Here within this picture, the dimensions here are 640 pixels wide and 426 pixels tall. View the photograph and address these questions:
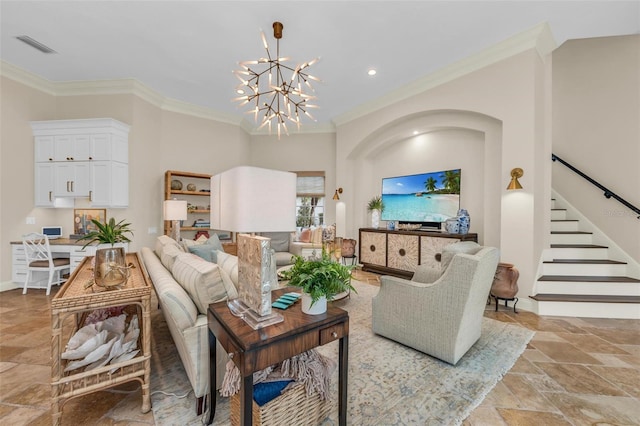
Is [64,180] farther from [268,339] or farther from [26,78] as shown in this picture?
[268,339]

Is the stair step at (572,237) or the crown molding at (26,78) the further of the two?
the stair step at (572,237)

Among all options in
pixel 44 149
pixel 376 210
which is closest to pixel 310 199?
pixel 376 210

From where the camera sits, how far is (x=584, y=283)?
3361 millimetres

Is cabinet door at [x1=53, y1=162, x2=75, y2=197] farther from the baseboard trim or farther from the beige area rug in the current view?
the beige area rug

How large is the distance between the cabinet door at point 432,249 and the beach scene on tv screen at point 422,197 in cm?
59

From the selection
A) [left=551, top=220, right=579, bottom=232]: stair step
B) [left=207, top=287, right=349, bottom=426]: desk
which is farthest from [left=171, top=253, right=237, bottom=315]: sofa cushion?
[left=551, top=220, right=579, bottom=232]: stair step

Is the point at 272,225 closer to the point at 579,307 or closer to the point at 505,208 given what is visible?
the point at 505,208

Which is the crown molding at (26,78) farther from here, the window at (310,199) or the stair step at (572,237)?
the stair step at (572,237)

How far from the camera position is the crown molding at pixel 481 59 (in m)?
3.20

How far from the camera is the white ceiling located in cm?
283


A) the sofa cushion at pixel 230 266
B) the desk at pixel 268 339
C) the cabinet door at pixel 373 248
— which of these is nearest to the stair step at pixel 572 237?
the cabinet door at pixel 373 248

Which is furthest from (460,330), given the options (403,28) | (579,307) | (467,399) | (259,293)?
(403,28)

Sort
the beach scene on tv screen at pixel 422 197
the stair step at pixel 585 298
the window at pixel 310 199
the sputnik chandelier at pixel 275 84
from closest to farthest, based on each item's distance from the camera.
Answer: the sputnik chandelier at pixel 275 84, the stair step at pixel 585 298, the beach scene on tv screen at pixel 422 197, the window at pixel 310 199

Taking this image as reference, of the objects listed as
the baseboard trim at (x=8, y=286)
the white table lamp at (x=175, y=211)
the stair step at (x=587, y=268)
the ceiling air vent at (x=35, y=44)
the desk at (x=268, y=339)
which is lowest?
the baseboard trim at (x=8, y=286)
